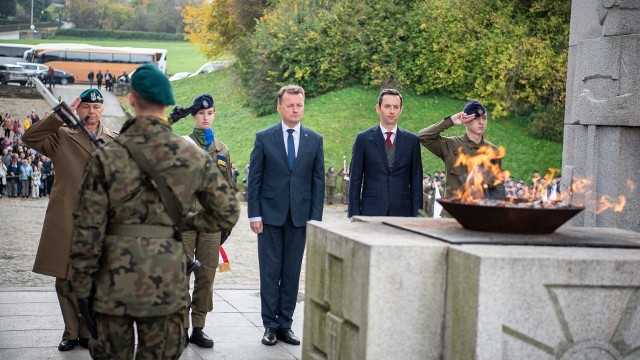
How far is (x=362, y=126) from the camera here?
3459cm

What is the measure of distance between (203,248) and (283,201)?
80cm

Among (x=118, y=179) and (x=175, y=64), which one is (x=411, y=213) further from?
(x=175, y=64)

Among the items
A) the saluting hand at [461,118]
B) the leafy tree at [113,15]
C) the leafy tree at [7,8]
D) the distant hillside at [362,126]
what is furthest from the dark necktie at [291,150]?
the leafy tree at [7,8]

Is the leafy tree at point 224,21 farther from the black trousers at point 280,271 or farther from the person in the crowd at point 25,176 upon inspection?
the black trousers at point 280,271

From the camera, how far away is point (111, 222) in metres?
4.83

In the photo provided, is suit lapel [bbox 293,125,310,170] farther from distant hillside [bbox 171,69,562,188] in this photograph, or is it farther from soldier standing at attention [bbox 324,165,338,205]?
distant hillside [bbox 171,69,562,188]

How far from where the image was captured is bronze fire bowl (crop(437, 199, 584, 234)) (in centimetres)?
566

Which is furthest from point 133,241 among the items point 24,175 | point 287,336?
point 24,175

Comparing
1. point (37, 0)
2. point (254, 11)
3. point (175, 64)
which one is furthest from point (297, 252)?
point (37, 0)

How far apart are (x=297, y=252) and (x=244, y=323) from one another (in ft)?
3.30

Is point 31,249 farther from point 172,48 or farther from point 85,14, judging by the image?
point 85,14

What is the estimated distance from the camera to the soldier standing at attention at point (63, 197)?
7.32 metres

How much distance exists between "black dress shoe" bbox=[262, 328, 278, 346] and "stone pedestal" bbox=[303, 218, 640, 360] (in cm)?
219

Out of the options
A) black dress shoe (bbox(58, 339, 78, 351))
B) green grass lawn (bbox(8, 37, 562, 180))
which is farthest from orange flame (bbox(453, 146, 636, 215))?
green grass lawn (bbox(8, 37, 562, 180))
